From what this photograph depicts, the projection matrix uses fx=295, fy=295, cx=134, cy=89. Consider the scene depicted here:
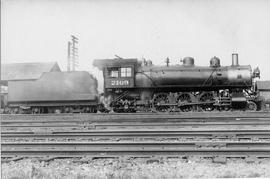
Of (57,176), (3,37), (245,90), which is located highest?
(3,37)

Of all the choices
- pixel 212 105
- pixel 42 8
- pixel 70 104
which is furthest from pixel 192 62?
pixel 42 8

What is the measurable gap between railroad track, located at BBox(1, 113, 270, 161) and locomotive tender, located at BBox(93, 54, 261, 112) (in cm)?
267

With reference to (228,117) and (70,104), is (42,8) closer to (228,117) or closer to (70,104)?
(228,117)

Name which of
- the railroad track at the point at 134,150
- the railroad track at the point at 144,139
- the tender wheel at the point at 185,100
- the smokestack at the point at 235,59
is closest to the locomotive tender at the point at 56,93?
the railroad track at the point at 144,139

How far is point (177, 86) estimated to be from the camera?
1462cm

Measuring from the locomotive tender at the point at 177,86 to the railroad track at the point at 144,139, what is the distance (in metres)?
2.67

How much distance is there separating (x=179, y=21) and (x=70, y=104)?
9903 millimetres

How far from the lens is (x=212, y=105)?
568 inches

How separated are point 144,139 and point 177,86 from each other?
281 inches

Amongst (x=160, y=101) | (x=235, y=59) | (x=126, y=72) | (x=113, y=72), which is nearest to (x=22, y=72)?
(x=113, y=72)

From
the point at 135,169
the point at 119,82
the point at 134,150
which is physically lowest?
the point at 135,169

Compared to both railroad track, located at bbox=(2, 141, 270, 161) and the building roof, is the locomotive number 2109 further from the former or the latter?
railroad track, located at bbox=(2, 141, 270, 161)

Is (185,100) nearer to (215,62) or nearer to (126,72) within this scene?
(215,62)

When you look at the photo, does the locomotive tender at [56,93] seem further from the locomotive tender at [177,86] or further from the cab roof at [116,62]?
the cab roof at [116,62]
